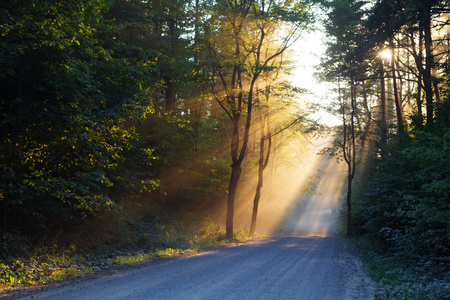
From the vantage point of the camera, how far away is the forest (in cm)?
976

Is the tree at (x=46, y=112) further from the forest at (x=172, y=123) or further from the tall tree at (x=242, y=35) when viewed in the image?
the tall tree at (x=242, y=35)

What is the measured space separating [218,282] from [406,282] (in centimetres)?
472

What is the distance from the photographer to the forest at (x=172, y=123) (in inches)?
384

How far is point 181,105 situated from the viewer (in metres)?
29.4

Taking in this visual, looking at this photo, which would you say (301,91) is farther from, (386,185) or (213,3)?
(386,185)

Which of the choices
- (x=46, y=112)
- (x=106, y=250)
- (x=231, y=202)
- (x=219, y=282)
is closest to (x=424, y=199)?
(x=219, y=282)

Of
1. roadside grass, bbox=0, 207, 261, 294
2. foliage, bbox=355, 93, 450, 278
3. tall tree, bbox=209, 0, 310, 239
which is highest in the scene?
tall tree, bbox=209, 0, 310, 239

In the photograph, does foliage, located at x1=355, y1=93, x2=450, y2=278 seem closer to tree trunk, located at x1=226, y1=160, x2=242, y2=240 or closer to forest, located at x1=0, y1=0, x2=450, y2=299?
forest, located at x1=0, y1=0, x2=450, y2=299

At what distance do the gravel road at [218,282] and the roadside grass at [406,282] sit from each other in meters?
0.40

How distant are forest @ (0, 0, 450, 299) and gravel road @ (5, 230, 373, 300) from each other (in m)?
1.30

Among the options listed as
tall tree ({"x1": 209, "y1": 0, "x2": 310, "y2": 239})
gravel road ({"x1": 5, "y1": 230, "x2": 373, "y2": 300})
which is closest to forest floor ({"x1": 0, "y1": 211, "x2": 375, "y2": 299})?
gravel road ({"x1": 5, "y1": 230, "x2": 373, "y2": 300})

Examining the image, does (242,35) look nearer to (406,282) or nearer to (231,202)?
(231,202)

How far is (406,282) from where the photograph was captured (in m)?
8.53

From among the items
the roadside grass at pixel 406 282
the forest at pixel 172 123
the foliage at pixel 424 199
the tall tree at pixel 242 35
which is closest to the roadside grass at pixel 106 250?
the forest at pixel 172 123
